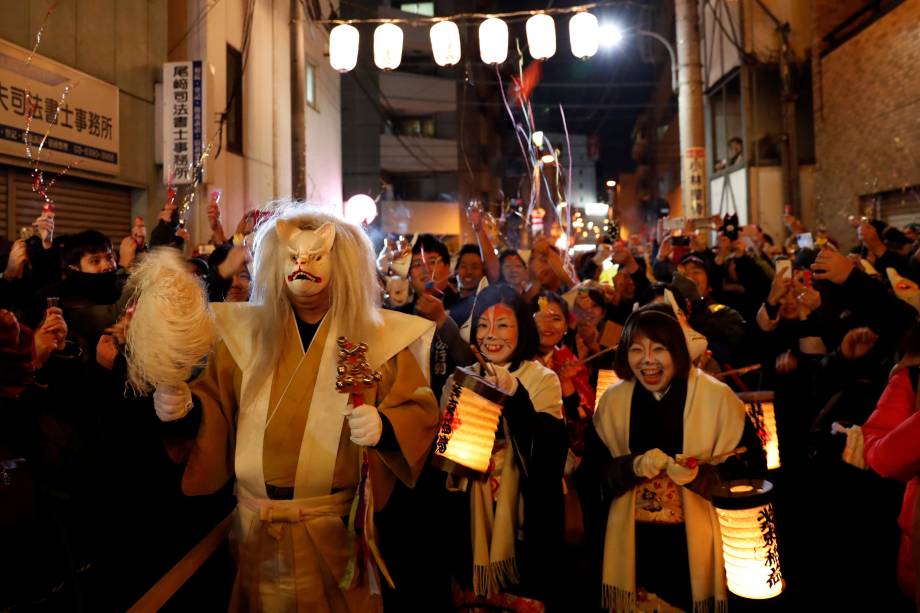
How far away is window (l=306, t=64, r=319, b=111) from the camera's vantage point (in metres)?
18.3

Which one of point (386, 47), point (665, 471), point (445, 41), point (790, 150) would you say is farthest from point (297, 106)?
point (790, 150)

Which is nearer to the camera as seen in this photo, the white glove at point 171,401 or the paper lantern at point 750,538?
the white glove at point 171,401

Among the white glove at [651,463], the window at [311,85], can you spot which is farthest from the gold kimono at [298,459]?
the window at [311,85]

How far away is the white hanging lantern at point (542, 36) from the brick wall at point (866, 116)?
6137 millimetres

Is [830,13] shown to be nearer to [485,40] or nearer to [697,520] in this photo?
[485,40]

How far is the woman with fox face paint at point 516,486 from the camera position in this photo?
11.4 ft

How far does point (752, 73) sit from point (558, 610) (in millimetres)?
15230

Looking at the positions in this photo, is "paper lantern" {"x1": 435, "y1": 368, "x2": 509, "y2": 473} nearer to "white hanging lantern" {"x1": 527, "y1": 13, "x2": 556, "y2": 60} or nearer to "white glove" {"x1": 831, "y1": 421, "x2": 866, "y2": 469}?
"white glove" {"x1": 831, "y1": 421, "x2": 866, "y2": 469}

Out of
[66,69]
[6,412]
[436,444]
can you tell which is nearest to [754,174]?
[66,69]

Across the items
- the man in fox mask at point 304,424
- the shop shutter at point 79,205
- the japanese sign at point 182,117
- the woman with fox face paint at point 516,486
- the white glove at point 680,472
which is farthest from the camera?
the japanese sign at point 182,117

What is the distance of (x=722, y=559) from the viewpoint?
10.7 feet

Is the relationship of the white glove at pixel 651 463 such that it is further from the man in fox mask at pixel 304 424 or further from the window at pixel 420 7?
the window at pixel 420 7

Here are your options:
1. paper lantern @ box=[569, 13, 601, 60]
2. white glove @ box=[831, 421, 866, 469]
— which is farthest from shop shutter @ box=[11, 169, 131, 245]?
white glove @ box=[831, 421, 866, 469]

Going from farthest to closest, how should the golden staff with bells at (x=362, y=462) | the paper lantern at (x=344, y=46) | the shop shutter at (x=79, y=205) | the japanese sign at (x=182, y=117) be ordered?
the paper lantern at (x=344, y=46)
the japanese sign at (x=182, y=117)
the shop shutter at (x=79, y=205)
the golden staff with bells at (x=362, y=462)
